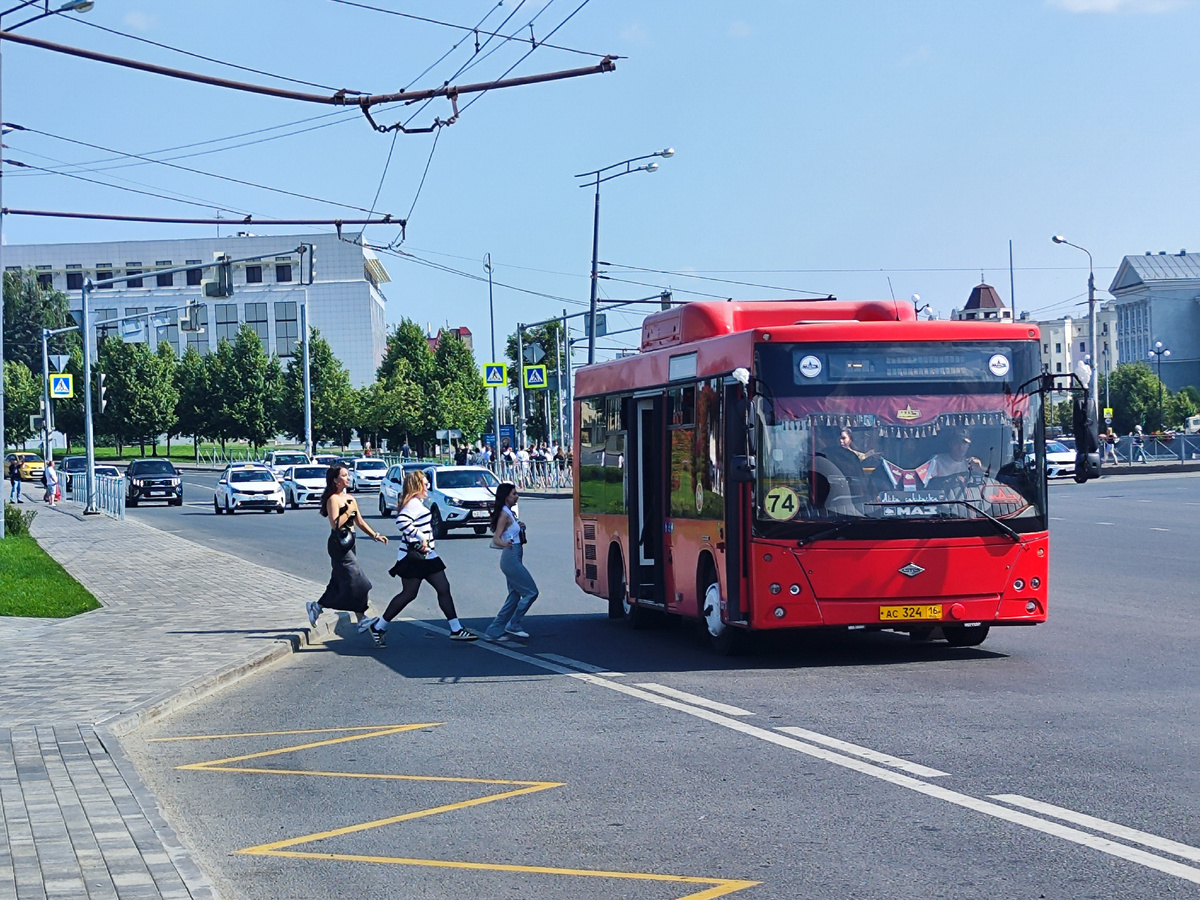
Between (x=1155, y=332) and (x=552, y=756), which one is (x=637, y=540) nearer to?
(x=552, y=756)

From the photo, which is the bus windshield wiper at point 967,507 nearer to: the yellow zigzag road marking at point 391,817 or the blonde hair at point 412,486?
the yellow zigzag road marking at point 391,817

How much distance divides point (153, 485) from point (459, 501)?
26.8m

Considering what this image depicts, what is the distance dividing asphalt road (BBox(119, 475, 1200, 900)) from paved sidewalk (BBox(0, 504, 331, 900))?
0.28 m

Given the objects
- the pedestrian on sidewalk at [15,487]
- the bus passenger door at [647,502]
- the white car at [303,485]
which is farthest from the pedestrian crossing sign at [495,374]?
the bus passenger door at [647,502]

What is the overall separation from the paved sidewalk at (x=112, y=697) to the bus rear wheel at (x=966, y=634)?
19.7ft

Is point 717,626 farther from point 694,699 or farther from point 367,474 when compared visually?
point 367,474

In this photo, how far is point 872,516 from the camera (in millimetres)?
12609

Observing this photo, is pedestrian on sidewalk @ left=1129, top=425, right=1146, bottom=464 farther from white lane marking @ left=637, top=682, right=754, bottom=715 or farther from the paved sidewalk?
white lane marking @ left=637, top=682, right=754, bottom=715

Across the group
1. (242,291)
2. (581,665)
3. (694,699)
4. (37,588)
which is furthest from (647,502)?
(242,291)

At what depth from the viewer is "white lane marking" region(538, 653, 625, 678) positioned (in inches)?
501

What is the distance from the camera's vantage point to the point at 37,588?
2066 cm

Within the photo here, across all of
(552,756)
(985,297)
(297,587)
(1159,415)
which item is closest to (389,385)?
(985,297)

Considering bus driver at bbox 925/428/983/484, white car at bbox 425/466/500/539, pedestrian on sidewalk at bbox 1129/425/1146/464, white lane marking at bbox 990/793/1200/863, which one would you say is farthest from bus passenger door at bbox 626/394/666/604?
pedestrian on sidewalk at bbox 1129/425/1146/464

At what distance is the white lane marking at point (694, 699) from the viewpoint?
34.5ft
